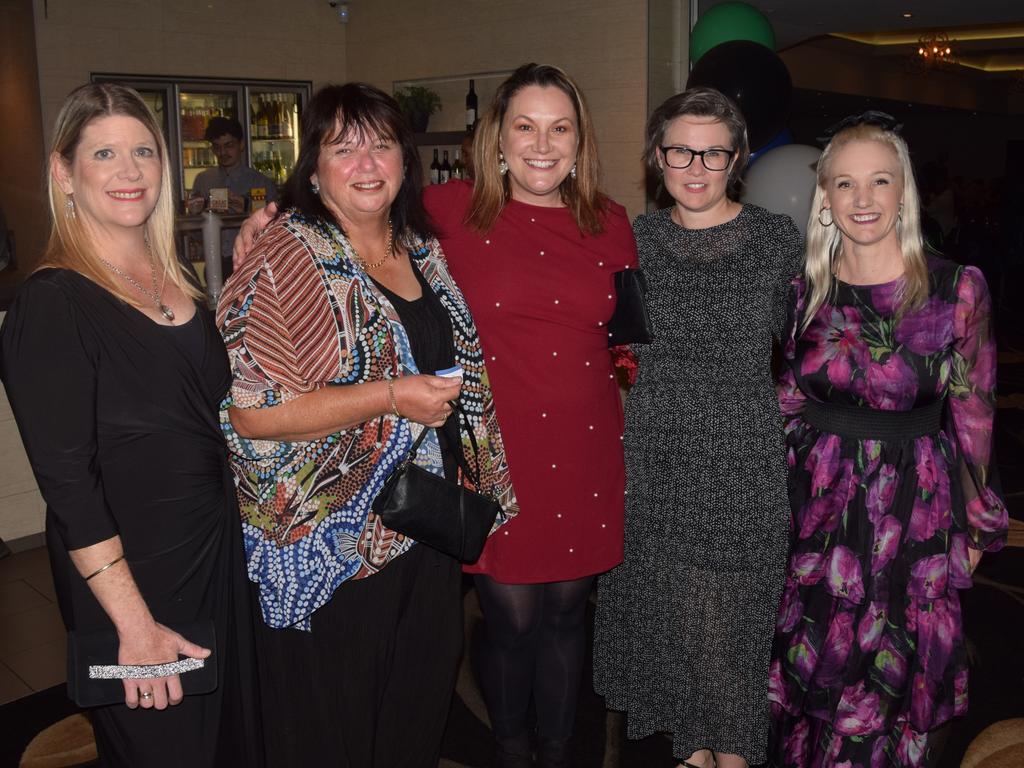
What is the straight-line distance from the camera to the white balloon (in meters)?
4.17

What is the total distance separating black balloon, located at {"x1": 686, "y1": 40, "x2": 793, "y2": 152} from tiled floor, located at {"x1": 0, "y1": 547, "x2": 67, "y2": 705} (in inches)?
144

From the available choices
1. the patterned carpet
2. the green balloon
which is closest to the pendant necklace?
the patterned carpet

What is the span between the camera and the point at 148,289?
1824mm

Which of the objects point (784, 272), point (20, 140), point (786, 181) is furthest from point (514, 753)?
point (20, 140)

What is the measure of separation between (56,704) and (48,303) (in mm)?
2271

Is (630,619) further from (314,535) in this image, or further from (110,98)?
(110,98)

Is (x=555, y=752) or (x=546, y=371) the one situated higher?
(x=546, y=371)

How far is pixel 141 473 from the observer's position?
1732mm

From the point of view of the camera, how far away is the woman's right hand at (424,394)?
1.90m

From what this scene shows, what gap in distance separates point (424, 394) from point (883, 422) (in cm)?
115

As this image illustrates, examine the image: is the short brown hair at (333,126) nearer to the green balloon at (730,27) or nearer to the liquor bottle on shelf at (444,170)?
the green balloon at (730,27)

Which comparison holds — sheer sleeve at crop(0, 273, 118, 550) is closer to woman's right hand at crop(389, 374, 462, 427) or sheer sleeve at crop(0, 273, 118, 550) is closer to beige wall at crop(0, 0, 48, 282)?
woman's right hand at crop(389, 374, 462, 427)

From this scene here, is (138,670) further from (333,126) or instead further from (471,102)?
(471,102)

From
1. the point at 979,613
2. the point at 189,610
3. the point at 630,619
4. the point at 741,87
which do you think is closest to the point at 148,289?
the point at 189,610
